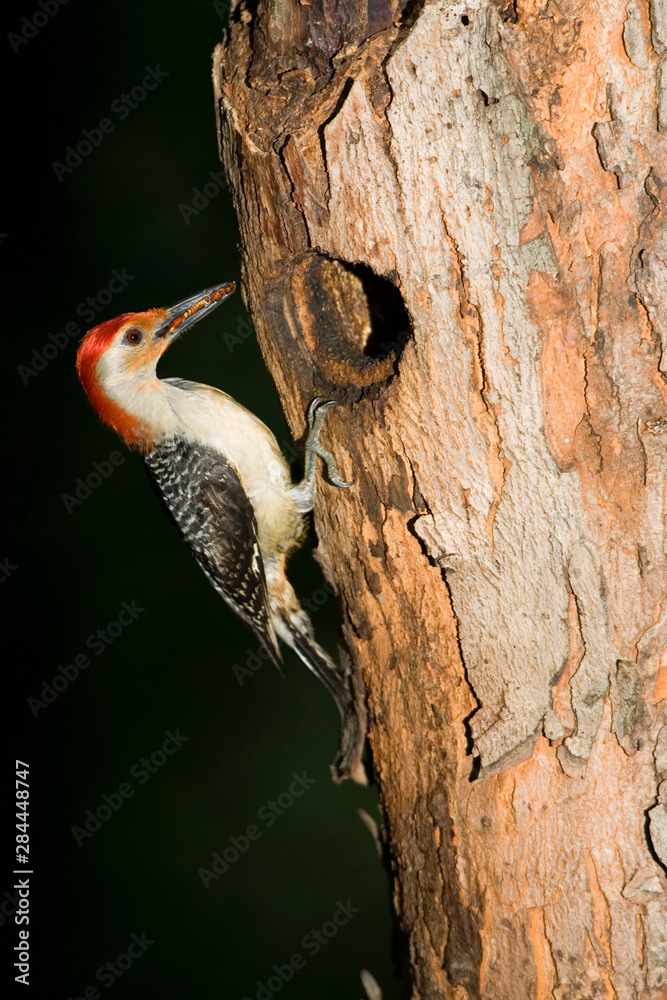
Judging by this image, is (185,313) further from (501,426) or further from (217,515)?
(501,426)

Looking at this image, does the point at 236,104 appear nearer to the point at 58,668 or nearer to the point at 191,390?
the point at 191,390

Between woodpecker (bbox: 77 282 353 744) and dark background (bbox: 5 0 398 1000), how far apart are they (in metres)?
1.66

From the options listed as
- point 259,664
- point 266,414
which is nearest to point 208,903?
point 259,664

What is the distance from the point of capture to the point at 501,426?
170 cm

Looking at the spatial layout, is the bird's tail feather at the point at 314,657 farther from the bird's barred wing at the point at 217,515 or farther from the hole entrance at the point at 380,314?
the hole entrance at the point at 380,314

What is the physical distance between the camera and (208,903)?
4719 millimetres

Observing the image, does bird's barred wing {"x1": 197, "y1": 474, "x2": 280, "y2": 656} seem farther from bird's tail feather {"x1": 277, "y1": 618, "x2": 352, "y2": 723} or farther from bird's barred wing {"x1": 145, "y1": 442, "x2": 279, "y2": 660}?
bird's tail feather {"x1": 277, "y1": 618, "x2": 352, "y2": 723}

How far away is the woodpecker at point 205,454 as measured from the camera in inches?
111

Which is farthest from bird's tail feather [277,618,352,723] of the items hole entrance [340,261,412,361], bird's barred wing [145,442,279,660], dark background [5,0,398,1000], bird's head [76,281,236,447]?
dark background [5,0,398,1000]

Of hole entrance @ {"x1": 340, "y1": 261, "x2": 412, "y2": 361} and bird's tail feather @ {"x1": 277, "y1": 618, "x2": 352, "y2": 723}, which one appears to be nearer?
hole entrance @ {"x1": 340, "y1": 261, "x2": 412, "y2": 361}

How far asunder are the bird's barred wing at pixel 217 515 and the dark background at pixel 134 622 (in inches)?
67.3

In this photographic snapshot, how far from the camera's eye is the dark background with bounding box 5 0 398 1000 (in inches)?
173

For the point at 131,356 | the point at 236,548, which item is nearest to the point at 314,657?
the point at 236,548

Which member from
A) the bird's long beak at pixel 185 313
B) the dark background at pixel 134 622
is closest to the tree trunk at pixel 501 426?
the bird's long beak at pixel 185 313
